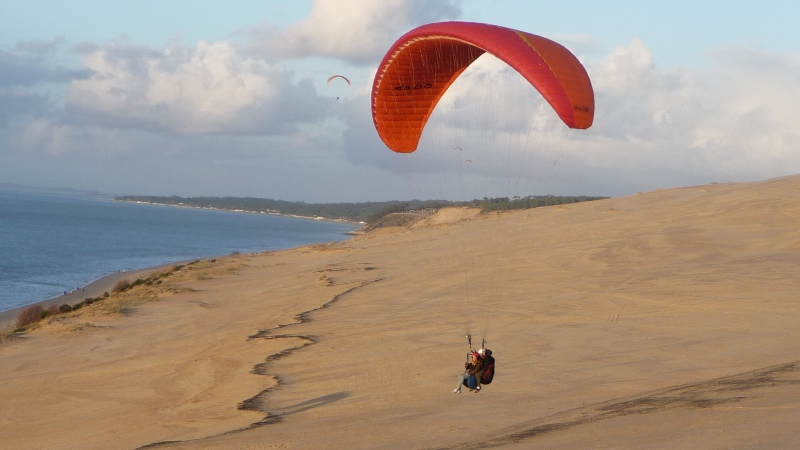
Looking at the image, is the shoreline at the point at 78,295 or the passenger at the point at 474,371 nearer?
the passenger at the point at 474,371

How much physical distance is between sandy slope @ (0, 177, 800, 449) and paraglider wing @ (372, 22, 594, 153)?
402cm

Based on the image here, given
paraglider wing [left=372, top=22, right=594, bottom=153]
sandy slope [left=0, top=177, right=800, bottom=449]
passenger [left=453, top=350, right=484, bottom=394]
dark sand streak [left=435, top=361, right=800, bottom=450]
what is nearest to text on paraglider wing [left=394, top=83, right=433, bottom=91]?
paraglider wing [left=372, top=22, right=594, bottom=153]

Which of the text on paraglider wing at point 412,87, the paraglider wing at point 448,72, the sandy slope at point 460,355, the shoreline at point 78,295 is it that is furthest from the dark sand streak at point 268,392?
the shoreline at point 78,295

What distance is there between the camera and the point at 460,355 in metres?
14.2

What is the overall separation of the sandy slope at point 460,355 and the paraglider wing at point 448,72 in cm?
402

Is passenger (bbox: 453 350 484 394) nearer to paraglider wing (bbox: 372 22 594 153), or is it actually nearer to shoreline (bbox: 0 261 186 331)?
paraglider wing (bbox: 372 22 594 153)

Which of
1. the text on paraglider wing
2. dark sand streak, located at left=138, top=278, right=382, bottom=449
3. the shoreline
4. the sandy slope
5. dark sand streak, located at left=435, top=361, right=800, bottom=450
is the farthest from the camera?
the shoreline

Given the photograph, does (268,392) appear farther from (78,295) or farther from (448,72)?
(78,295)

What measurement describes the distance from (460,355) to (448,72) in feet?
17.0

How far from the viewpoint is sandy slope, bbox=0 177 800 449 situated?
31.6 feet

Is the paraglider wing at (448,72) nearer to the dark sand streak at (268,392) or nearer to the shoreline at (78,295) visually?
the dark sand streak at (268,392)

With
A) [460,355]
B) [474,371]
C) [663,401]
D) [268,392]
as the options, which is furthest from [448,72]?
[663,401]

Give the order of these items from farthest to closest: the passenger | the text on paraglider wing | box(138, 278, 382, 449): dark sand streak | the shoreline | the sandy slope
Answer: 1. the shoreline
2. the text on paraglider wing
3. box(138, 278, 382, 449): dark sand streak
4. the passenger
5. the sandy slope

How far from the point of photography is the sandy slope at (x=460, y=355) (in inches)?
379
